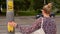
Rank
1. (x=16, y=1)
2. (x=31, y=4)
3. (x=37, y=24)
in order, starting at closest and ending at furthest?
(x=37, y=24) → (x=16, y=1) → (x=31, y=4)

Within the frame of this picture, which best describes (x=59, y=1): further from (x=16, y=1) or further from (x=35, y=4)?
(x=16, y=1)

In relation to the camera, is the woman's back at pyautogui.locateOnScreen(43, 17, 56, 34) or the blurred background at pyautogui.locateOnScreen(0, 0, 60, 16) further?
Result: the blurred background at pyautogui.locateOnScreen(0, 0, 60, 16)

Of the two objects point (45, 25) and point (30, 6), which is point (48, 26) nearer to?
point (45, 25)

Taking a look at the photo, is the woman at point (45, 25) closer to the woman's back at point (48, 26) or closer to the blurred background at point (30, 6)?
the woman's back at point (48, 26)

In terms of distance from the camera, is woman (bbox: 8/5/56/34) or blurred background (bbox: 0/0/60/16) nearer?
woman (bbox: 8/5/56/34)

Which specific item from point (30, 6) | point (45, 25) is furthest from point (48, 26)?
point (30, 6)

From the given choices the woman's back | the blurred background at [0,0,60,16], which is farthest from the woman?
the blurred background at [0,0,60,16]

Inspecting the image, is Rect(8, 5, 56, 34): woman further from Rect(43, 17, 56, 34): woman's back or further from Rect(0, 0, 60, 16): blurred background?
Rect(0, 0, 60, 16): blurred background

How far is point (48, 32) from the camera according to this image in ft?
13.3

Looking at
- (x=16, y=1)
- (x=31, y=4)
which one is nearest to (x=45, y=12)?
(x=16, y=1)

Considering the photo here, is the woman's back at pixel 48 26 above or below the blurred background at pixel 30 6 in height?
above

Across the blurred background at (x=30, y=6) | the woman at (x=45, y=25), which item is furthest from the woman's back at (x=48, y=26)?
the blurred background at (x=30, y=6)

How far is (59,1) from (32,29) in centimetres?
3644

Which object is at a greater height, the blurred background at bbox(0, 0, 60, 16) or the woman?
the woman
